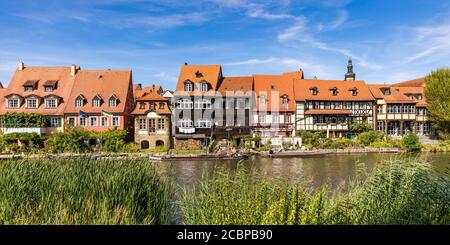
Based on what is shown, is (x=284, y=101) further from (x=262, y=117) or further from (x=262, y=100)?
(x=262, y=117)

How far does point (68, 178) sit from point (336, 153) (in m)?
31.5

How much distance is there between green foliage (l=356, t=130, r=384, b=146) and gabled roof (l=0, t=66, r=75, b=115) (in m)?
36.5

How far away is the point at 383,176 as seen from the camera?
29.7 ft

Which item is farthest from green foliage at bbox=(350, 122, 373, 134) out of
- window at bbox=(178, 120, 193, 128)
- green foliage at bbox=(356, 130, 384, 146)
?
window at bbox=(178, 120, 193, 128)

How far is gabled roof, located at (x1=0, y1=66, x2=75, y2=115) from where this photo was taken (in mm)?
38250

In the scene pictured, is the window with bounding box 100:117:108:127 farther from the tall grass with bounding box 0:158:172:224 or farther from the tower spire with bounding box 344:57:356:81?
the tower spire with bounding box 344:57:356:81

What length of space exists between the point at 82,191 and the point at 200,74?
38223 mm

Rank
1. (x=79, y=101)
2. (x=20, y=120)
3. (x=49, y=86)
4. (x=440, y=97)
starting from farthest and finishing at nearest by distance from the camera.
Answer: (x=440, y=97) < (x=49, y=86) < (x=79, y=101) < (x=20, y=120)

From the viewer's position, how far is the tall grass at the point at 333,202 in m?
6.49

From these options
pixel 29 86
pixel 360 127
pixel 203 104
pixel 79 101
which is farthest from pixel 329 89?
pixel 29 86

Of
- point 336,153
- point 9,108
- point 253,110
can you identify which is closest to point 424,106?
point 336,153

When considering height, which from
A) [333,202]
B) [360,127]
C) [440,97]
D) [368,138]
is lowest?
[368,138]

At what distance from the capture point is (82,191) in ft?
29.2
